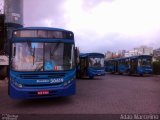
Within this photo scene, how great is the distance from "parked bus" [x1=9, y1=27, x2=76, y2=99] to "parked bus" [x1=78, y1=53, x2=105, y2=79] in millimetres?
20732

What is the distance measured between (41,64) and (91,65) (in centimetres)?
2161

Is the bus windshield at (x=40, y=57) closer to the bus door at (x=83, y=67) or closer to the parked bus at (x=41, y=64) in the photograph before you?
the parked bus at (x=41, y=64)

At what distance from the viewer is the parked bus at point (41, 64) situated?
1262 centimetres

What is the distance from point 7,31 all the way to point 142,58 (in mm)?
17462

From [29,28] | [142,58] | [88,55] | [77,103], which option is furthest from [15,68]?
[142,58]

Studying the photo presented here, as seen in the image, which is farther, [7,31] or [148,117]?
[7,31]

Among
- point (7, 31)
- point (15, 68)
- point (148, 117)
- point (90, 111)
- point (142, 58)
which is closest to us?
point (148, 117)

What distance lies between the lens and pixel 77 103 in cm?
1341

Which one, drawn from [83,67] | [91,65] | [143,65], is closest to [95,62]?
[91,65]

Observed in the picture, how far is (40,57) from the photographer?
13.0 meters

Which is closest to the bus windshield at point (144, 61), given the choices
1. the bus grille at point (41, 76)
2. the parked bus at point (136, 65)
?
the parked bus at point (136, 65)

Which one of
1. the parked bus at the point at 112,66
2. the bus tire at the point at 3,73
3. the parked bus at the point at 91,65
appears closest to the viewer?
the bus tire at the point at 3,73

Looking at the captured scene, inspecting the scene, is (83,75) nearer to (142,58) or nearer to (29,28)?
(142,58)

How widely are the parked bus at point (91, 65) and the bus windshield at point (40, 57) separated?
20.9 meters
